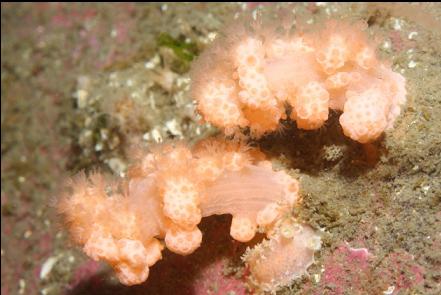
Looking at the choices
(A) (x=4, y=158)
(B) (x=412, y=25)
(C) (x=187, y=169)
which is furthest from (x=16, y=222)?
(B) (x=412, y=25)

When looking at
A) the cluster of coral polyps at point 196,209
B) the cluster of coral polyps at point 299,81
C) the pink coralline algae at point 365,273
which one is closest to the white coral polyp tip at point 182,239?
the cluster of coral polyps at point 196,209

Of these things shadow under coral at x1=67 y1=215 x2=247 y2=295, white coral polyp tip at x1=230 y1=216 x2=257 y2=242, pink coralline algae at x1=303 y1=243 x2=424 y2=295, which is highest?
white coral polyp tip at x1=230 y1=216 x2=257 y2=242

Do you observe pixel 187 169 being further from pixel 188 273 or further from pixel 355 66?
pixel 355 66

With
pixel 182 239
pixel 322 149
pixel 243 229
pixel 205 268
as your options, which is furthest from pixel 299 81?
pixel 205 268

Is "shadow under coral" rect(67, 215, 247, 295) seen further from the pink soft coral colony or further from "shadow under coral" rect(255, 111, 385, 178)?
"shadow under coral" rect(255, 111, 385, 178)

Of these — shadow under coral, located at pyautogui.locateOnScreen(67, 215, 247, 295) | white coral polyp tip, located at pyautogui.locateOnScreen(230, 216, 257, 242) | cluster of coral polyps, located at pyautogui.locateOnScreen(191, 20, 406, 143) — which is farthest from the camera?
shadow under coral, located at pyautogui.locateOnScreen(67, 215, 247, 295)

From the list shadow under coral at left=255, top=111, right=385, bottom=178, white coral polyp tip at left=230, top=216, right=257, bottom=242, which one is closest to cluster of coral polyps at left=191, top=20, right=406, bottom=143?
shadow under coral at left=255, top=111, right=385, bottom=178

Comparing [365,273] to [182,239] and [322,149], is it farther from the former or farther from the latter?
[182,239]

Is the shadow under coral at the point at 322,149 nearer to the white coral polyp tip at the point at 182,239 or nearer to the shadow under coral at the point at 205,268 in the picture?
the shadow under coral at the point at 205,268
